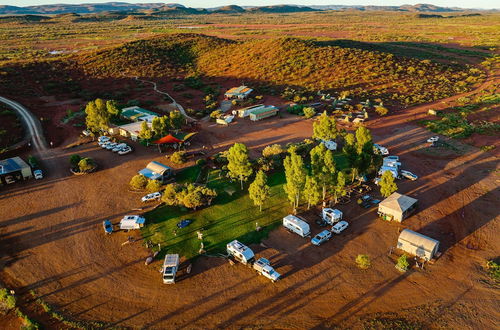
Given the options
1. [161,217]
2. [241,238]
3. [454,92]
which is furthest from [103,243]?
[454,92]

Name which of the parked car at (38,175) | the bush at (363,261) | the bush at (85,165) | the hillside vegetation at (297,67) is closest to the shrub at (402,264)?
the bush at (363,261)

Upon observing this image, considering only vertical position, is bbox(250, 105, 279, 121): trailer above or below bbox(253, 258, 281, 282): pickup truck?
above

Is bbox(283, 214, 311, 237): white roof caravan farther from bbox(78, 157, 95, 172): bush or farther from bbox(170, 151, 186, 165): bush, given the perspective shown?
bbox(78, 157, 95, 172): bush

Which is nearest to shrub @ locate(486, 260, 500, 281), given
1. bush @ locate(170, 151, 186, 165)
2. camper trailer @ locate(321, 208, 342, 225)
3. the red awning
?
camper trailer @ locate(321, 208, 342, 225)

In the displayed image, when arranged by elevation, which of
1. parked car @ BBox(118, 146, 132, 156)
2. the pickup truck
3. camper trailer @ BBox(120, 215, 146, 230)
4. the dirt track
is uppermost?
parked car @ BBox(118, 146, 132, 156)

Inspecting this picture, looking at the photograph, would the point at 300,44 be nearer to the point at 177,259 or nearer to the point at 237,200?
the point at 237,200

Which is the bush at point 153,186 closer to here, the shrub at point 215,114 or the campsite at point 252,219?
the campsite at point 252,219
